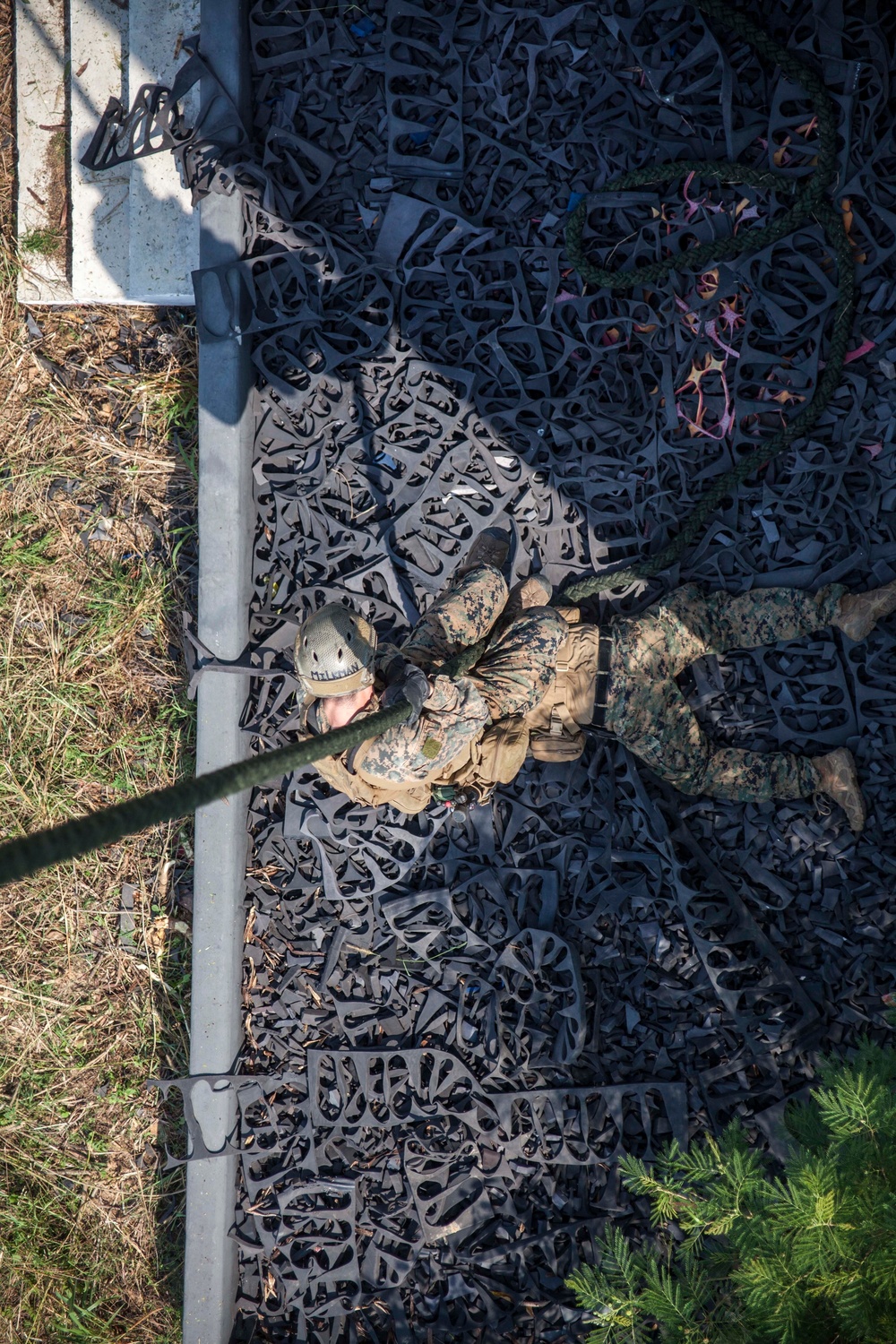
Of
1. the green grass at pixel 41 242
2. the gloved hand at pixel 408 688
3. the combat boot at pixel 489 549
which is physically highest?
the green grass at pixel 41 242

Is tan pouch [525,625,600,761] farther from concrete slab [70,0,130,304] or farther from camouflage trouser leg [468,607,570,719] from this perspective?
concrete slab [70,0,130,304]

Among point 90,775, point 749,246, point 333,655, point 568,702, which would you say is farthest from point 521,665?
point 90,775

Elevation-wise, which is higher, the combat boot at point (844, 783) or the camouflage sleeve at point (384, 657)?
the camouflage sleeve at point (384, 657)

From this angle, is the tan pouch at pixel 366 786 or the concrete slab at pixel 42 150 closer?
the tan pouch at pixel 366 786

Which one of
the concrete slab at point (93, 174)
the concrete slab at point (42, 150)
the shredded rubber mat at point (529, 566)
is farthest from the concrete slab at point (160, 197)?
the shredded rubber mat at point (529, 566)

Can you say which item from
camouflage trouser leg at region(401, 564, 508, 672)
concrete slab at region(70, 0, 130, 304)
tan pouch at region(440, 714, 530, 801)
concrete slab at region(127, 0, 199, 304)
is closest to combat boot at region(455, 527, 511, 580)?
camouflage trouser leg at region(401, 564, 508, 672)

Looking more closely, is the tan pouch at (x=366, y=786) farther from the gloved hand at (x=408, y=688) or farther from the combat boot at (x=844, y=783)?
the combat boot at (x=844, y=783)

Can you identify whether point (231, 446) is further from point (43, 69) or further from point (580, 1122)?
point (580, 1122)
